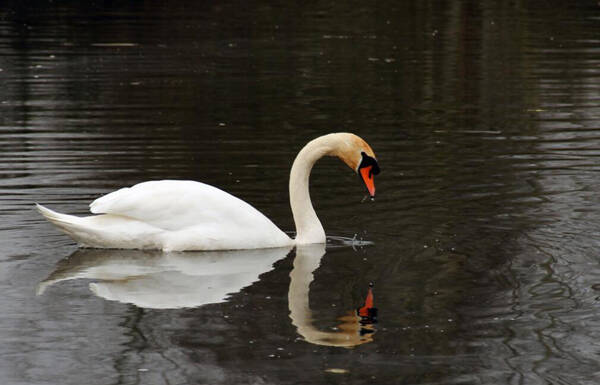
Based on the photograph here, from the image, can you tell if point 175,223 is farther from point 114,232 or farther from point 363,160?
point 363,160

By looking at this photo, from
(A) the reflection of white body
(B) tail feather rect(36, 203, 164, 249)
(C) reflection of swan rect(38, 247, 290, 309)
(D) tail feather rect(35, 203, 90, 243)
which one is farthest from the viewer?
(B) tail feather rect(36, 203, 164, 249)

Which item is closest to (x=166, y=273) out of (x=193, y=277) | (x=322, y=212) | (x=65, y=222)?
(x=193, y=277)

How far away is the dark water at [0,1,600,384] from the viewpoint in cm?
782

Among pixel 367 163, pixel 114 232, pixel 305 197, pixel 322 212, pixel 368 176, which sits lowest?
pixel 322 212

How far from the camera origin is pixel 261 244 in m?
10.8

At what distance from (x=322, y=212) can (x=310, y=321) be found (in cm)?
377

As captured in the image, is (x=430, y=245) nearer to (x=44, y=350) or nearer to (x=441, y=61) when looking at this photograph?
(x=44, y=350)

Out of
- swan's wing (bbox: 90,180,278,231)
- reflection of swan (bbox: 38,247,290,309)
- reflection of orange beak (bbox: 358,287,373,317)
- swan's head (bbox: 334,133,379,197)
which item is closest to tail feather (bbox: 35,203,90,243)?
reflection of swan (bbox: 38,247,290,309)

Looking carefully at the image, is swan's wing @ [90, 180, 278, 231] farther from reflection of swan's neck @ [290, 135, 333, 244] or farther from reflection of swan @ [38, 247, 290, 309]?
reflection of swan's neck @ [290, 135, 333, 244]

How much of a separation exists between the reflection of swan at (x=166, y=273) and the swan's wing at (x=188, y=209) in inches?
9.6

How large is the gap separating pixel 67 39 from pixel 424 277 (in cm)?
2386

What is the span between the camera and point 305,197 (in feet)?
36.7

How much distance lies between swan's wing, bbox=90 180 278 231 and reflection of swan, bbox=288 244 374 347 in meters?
0.67


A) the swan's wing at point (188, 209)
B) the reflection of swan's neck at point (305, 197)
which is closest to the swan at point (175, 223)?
the swan's wing at point (188, 209)
